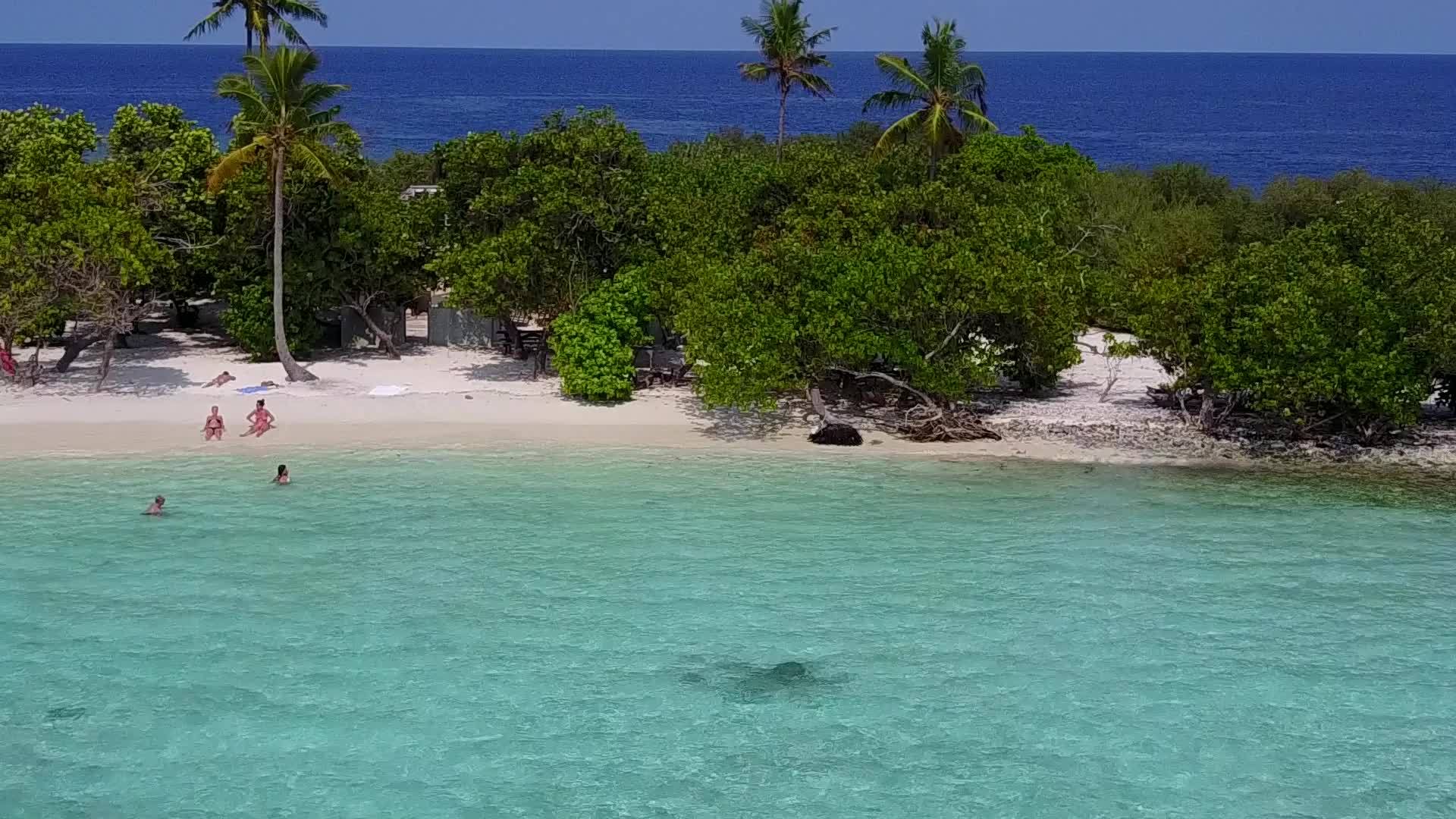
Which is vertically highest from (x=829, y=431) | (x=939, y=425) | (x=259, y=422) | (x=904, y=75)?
(x=904, y=75)

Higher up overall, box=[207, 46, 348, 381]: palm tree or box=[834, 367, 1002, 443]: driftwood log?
box=[207, 46, 348, 381]: palm tree

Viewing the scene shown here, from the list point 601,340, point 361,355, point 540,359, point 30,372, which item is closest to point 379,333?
point 361,355

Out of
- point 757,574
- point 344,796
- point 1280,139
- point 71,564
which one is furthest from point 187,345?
point 1280,139

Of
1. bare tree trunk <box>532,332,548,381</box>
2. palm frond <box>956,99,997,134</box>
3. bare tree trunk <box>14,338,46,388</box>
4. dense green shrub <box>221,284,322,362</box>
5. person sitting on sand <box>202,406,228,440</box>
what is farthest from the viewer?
palm frond <box>956,99,997,134</box>

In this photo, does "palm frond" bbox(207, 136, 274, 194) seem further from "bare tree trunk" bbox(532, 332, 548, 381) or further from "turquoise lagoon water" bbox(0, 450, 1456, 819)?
"bare tree trunk" bbox(532, 332, 548, 381)

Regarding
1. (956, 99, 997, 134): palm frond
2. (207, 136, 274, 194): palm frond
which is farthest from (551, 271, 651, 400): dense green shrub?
(956, 99, 997, 134): palm frond

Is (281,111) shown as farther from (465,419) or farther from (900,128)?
(900,128)

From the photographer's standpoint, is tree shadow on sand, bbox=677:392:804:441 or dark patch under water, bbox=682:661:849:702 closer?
dark patch under water, bbox=682:661:849:702
